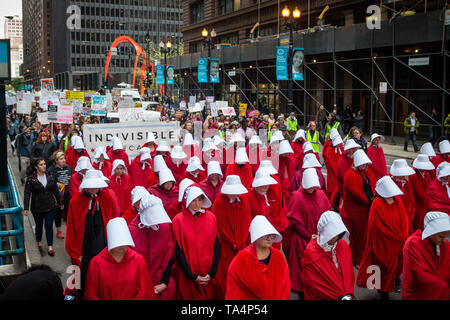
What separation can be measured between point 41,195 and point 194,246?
426 cm

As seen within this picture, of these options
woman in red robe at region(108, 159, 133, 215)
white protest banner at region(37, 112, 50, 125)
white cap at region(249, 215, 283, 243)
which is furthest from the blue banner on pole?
white cap at region(249, 215, 283, 243)

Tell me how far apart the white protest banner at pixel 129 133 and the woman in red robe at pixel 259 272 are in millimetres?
9549

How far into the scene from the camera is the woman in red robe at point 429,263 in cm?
486

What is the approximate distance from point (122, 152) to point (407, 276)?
23.8ft

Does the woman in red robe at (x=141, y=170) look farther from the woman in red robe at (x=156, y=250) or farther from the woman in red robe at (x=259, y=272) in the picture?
the woman in red robe at (x=259, y=272)

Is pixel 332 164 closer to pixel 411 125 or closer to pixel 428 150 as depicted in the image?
pixel 428 150

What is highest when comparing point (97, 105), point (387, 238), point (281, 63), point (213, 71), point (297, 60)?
point (213, 71)

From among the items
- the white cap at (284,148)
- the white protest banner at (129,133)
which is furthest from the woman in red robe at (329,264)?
the white protest banner at (129,133)

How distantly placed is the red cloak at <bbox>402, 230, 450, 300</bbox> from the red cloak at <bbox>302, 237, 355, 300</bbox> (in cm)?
68

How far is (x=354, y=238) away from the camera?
788 cm

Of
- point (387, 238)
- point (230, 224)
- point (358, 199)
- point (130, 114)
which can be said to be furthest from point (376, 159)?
point (130, 114)

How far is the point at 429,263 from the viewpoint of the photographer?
4.96 meters

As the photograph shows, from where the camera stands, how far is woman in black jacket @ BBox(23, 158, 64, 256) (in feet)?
28.0

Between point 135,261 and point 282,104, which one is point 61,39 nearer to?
point 282,104
